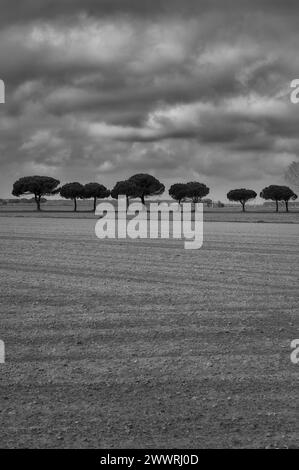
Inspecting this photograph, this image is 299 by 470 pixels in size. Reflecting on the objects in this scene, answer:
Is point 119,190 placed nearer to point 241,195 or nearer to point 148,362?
point 241,195

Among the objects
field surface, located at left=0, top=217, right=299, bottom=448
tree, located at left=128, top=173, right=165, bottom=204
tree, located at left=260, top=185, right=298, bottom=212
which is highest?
tree, located at left=128, top=173, right=165, bottom=204

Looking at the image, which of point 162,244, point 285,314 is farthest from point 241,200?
point 285,314

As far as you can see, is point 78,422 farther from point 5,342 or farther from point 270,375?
point 5,342

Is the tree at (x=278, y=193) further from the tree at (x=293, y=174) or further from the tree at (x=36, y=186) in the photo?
the tree at (x=36, y=186)

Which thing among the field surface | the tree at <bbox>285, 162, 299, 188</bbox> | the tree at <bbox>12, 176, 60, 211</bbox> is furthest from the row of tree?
the field surface

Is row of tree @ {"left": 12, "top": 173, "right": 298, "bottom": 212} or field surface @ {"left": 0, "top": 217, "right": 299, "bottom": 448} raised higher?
row of tree @ {"left": 12, "top": 173, "right": 298, "bottom": 212}

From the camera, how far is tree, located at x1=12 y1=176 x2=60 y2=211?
144625mm

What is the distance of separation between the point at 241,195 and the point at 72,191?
53.5 meters

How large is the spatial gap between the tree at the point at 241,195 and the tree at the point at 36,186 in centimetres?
5465

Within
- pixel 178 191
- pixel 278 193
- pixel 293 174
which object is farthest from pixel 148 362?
pixel 178 191

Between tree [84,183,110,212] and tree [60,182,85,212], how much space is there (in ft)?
3.82

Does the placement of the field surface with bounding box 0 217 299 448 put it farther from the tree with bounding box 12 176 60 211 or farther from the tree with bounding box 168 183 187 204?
the tree with bounding box 168 183 187 204

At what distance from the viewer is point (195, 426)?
5285 mm

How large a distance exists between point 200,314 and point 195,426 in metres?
5.03
